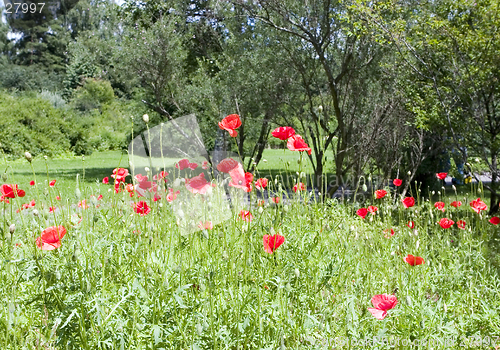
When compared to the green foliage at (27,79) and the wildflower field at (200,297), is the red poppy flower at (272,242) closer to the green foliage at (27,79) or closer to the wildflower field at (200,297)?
the wildflower field at (200,297)

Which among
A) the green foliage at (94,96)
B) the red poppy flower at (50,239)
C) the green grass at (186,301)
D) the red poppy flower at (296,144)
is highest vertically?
the green foliage at (94,96)

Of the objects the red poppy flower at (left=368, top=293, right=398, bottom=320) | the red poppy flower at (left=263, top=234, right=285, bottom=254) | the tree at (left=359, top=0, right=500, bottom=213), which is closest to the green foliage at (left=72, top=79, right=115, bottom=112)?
the tree at (left=359, top=0, right=500, bottom=213)

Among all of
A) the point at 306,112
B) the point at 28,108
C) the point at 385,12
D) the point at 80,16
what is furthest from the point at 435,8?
the point at 80,16

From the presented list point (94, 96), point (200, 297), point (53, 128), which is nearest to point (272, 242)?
point (200, 297)

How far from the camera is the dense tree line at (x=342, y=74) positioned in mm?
5914

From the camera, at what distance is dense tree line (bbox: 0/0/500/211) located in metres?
5.91

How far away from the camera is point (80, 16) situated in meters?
36.3

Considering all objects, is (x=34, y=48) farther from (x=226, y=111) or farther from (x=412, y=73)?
(x=412, y=73)

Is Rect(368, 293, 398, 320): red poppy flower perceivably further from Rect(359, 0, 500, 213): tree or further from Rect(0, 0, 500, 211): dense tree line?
Rect(359, 0, 500, 213): tree

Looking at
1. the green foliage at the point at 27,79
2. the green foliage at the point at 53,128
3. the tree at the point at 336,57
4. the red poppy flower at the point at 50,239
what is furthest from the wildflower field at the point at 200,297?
the green foliage at the point at 27,79

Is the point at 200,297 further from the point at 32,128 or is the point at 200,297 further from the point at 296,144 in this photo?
the point at 32,128

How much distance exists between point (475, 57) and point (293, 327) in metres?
5.37

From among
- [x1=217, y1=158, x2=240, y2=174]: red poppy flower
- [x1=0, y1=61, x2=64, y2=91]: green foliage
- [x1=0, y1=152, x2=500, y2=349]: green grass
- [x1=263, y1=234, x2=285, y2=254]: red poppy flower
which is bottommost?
[x1=0, y1=152, x2=500, y2=349]: green grass

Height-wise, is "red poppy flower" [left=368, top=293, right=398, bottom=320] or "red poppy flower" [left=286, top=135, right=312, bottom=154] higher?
"red poppy flower" [left=286, top=135, right=312, bottom=154]
